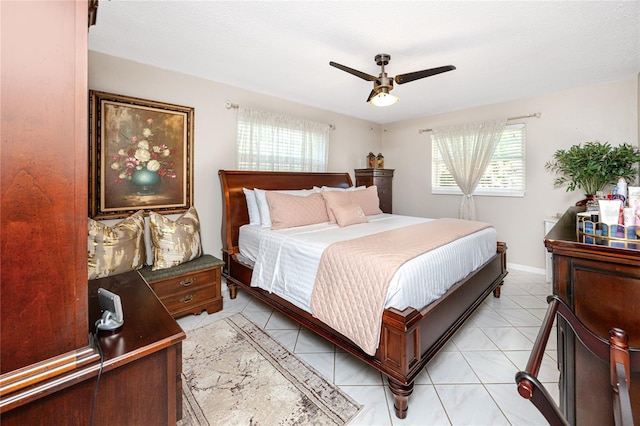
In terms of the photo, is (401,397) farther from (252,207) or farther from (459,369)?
(252,207)

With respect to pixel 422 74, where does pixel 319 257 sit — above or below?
below

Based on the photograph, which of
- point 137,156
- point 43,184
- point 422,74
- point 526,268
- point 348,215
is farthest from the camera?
point 526,268

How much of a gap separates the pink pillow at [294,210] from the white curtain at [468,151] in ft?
8.04

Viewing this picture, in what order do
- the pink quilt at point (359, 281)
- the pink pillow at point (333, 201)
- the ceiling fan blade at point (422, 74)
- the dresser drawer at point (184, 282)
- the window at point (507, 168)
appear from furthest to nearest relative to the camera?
the window at point (507, 168) < the pink pillow at point (333, 201) < the dresser drawer at point (184, 282) < the ceiling fan blade at point (422, 74) < the pink quilt at point (359, 281)

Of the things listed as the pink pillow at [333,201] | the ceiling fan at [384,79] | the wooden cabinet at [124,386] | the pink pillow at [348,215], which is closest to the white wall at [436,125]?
the pink pillow at [333,201]

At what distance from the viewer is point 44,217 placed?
0.67 m

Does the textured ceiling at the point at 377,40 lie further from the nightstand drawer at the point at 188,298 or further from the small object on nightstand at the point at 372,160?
the nightstand drawer at the point at 188,298

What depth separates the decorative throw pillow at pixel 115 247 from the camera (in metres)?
2.21

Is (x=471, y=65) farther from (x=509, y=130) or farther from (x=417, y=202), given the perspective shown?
(x=417, y=202)

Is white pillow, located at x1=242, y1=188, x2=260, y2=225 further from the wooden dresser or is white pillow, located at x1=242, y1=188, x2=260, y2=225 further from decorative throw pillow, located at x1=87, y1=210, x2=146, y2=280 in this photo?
the wooden dresser

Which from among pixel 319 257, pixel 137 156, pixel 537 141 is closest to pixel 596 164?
pixel 537 141

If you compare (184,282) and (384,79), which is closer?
(384,79)

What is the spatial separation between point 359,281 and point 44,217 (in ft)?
4.88

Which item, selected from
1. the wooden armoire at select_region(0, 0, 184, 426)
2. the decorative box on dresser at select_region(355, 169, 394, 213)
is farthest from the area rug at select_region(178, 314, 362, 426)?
the decorative box on dresser at select_region(355, 169, 394, 213)
